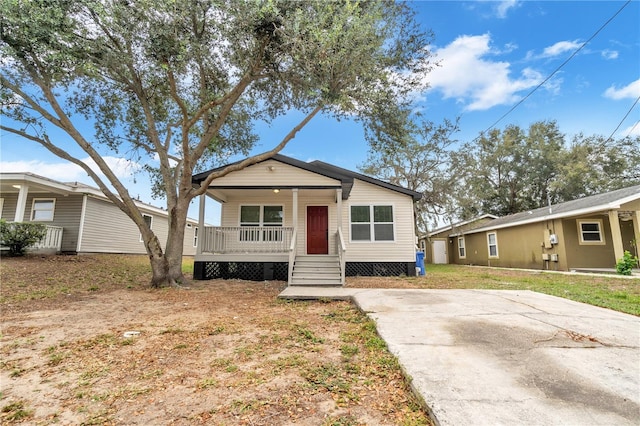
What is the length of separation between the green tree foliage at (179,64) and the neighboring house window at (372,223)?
377cm

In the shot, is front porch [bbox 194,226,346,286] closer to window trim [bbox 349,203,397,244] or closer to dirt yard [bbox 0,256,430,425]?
window trim [bbox 349,203,397,244]

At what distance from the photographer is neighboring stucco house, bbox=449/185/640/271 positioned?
1120 centimetres

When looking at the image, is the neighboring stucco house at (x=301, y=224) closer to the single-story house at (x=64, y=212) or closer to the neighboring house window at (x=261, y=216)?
the neighboring house window at (x=261, y=216)

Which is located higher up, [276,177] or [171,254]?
[276,177]

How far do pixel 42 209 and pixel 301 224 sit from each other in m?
12.4

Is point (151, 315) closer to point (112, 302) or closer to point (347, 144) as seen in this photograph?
point (112, 302)

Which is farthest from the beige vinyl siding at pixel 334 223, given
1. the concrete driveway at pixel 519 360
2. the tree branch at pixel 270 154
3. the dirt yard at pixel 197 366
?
the concrete driveway at pixel 519 360

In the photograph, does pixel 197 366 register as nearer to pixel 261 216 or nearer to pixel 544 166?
pixel 261 216

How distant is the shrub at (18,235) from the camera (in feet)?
36.1

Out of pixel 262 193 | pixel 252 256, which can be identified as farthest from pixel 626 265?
pixel 262 193

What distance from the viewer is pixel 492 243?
18359mm

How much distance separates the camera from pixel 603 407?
6.55 feet

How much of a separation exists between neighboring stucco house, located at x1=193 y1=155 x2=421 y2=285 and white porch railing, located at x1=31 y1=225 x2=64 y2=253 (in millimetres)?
7748

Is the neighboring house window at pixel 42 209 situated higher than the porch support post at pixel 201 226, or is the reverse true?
the neighboring house window at pixel 42 209
